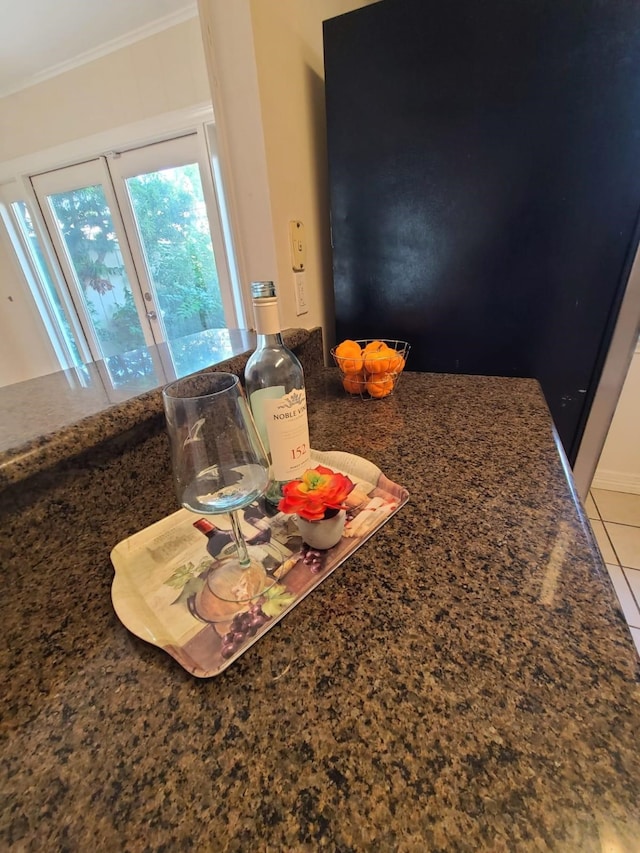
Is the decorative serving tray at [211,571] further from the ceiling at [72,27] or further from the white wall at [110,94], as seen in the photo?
the ceiling at [72,27]

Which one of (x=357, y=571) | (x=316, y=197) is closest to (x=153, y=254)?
(x=316, y=197)

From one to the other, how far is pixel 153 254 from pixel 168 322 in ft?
1.41

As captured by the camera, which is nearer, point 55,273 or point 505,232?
point 505,232

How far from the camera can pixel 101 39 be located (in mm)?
1914

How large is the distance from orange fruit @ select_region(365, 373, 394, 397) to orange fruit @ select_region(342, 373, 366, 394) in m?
0.02

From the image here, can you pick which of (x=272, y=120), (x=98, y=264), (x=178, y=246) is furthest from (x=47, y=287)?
(x=272, y=120)

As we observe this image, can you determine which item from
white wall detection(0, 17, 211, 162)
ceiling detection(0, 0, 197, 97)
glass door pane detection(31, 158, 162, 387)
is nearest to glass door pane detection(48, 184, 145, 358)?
glass door pane detection(31, 158, 162, 387)

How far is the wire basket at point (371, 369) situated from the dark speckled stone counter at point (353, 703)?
0.40 m

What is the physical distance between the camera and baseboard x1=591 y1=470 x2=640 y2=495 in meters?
1.78

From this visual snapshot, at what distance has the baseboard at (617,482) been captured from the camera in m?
1.78

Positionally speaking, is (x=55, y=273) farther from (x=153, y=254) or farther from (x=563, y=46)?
(x=563, y=46)

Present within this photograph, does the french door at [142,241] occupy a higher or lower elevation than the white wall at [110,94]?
lower

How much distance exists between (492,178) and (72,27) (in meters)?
2.36

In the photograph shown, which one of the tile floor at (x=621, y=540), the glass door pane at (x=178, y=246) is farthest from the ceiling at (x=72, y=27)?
the tile floor at (x=621, y=540)
